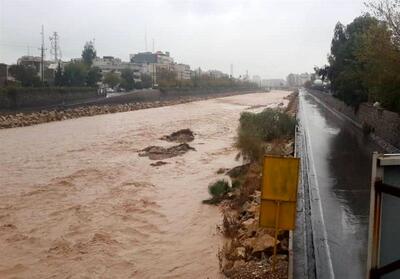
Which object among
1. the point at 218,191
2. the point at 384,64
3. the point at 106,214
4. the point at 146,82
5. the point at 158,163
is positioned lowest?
the point at 106,214

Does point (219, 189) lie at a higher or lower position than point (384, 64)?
lower

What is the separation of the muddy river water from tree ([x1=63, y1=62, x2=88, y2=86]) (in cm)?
4042

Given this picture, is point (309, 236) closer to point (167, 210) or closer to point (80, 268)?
point (80, 268)

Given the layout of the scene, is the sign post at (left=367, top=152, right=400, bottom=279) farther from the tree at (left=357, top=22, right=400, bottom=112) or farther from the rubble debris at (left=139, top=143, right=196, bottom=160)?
the rubble debris at (left=139, top=143, right=196, bottom=160)

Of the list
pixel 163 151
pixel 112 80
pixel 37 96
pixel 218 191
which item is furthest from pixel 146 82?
pixel 218 191

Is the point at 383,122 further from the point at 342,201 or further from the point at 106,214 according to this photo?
the point at 106,214

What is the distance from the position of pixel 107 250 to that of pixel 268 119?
16.3 metres

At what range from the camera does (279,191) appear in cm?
574

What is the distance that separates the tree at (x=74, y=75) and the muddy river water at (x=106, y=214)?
40421mm

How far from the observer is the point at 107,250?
31.4 ft

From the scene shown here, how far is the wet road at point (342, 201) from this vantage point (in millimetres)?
6879

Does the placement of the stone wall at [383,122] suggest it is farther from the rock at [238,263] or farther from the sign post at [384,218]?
the sign post at [384,218]

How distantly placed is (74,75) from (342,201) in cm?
5802

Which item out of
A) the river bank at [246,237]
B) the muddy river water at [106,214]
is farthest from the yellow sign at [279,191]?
the muddy river water at [106,214]
